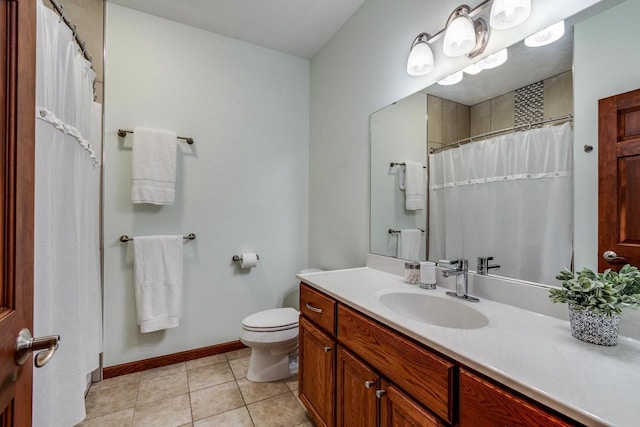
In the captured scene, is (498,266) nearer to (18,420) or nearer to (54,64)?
(18,420)

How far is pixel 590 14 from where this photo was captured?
0.96 meters

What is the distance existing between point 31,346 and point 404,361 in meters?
0.96

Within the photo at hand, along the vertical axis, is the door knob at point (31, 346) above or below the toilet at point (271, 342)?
above

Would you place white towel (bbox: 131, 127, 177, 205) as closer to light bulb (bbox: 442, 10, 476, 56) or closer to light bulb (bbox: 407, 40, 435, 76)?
light bulb (bbox: 407, 40, 435, 76)

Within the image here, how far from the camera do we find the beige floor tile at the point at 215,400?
66.4 inches

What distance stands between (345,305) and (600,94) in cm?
118

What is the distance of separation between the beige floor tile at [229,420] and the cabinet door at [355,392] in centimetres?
66

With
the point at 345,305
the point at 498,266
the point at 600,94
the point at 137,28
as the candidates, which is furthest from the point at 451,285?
the point at 137,28

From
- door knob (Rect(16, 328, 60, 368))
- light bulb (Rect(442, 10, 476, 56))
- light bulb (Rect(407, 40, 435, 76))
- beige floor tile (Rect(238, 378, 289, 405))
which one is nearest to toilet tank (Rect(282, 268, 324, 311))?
beige floor tile (Rect(238, 378, 289, 405))

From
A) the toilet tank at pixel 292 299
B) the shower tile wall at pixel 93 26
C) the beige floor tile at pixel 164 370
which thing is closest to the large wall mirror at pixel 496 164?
the toilet tank at pixel 292 299

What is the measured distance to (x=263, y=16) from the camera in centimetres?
215

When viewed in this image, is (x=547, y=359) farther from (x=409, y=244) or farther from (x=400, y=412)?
(x=409, y=244)

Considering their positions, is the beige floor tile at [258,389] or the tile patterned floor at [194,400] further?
the beige floor tile at [258,389]

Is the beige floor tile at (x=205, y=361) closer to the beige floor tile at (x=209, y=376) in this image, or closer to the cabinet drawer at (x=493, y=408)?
the beige floor tile at (x=209, y=376)
